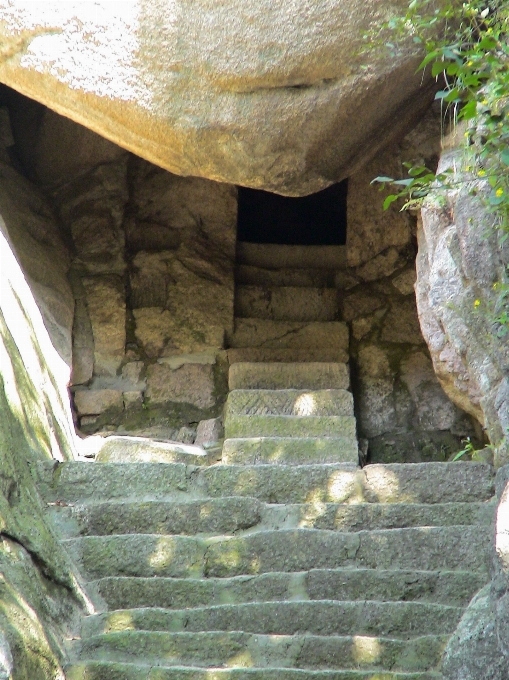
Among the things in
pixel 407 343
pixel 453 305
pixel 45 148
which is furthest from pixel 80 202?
pixel 453 305

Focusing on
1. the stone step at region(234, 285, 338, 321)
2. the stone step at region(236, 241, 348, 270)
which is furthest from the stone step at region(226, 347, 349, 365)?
the stone step at region(236, 241, 348, 270)

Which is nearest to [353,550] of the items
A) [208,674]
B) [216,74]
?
[208,674]

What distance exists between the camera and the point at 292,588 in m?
3.14

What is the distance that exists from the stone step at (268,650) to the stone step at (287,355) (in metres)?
2.53

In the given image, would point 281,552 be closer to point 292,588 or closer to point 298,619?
point 292,588

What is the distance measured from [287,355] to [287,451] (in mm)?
1270

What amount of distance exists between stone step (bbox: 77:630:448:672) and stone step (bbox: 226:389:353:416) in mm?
1774

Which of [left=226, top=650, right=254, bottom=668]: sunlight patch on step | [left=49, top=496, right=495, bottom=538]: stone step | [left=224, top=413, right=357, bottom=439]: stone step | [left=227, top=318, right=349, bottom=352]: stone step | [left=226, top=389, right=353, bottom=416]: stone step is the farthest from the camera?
[left=227, top=318, right=349, bottom=352]: stone step

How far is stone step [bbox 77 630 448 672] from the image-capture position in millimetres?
2785

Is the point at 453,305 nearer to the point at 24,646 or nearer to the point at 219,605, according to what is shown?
the point at 219,605

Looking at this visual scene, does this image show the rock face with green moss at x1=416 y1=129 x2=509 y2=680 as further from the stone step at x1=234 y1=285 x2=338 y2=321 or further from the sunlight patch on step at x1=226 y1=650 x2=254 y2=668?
the stone step at x1=234 y1=285 x2=338 y2=321

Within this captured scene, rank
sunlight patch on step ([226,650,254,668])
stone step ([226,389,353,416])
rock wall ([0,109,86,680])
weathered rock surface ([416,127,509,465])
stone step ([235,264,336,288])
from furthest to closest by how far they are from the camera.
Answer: stone step ([235,264,336,288])
stone step ([226,389,353,416])
weathered rock surface ([416,127,509,465])
sunlight patch on step ([226,650,254,668])
rock wall ([0,109,86,680])

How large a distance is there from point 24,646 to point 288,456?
71.7 inches

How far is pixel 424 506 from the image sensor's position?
3.46 meters
